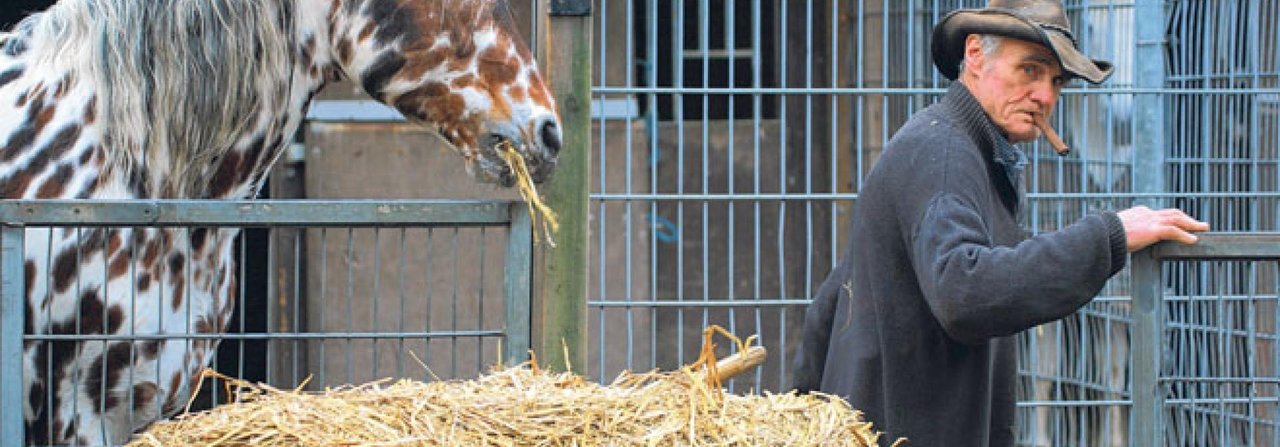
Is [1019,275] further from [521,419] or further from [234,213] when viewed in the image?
[234,213]

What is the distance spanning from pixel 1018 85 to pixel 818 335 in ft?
2.10

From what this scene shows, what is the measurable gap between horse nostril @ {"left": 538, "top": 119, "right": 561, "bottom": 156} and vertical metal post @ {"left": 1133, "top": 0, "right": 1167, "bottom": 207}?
6.62ft

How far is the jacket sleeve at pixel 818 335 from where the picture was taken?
3.40m

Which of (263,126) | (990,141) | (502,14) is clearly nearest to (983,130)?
(990,141)

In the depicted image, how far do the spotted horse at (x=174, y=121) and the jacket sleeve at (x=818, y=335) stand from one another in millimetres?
647

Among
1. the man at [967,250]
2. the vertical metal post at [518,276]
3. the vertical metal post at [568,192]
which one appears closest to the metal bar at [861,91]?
the vertical metal post at [568,192]

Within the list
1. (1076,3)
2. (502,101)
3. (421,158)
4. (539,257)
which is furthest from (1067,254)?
(421,158)

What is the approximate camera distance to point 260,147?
3.86 m

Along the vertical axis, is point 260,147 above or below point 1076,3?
below

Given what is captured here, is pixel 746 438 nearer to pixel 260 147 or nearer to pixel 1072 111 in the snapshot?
pixel 260 147

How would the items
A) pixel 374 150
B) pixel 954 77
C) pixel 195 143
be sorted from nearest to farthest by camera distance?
pixel 954 77, pixel 195 143, pixel 374 150

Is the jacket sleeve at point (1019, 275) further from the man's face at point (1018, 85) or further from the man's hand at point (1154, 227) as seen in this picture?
the man's face at point (1018, 85)

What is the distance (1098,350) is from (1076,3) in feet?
3.66

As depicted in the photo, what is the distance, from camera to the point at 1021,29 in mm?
3078
